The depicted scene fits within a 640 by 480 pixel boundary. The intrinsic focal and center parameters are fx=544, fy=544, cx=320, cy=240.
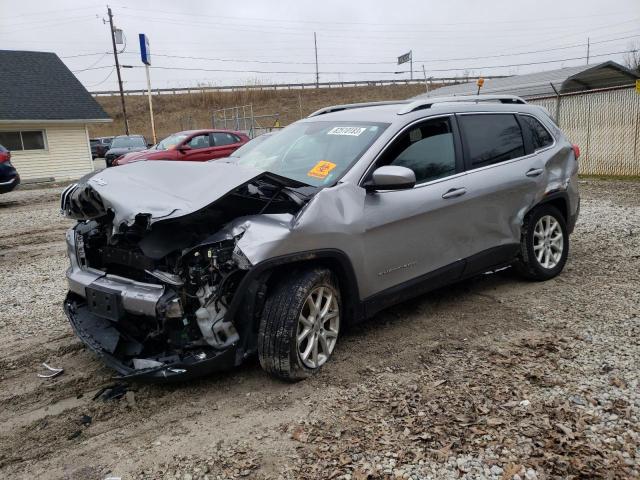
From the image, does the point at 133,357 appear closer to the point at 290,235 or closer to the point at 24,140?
the point at 290,235

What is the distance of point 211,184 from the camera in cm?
342

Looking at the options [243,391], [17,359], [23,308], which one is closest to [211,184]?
[243,391]

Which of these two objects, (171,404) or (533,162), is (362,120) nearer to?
(533,162)

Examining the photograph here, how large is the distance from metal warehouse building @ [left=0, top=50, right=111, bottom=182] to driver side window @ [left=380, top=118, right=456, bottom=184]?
2207 centimetres

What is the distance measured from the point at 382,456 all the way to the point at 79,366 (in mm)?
2410

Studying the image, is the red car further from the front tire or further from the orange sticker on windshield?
the front tire

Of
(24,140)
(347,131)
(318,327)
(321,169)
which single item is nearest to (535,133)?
(347,131)

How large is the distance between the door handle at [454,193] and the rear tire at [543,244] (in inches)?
42.7

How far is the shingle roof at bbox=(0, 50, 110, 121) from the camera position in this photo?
22766 mm

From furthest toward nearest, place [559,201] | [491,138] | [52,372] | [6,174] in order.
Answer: [6,174] → [559,201] → [491,138] → [52,372]

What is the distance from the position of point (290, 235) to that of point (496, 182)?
2.31 metres

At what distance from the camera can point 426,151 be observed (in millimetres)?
4387

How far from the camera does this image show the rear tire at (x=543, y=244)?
17.3 feet

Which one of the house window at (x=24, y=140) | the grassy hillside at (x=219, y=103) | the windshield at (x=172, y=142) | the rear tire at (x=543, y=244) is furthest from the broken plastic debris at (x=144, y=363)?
the grassy hillside at (x=219, y=103)
